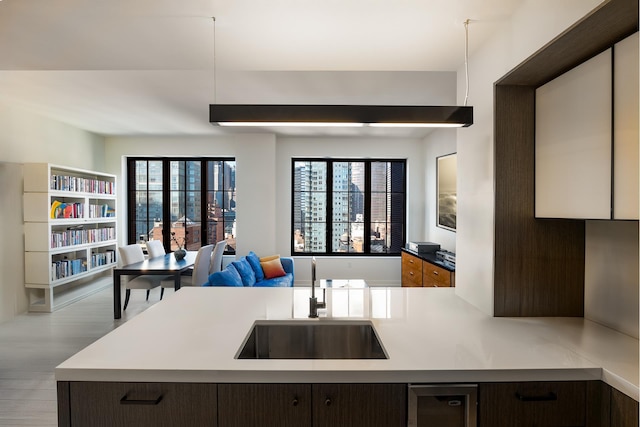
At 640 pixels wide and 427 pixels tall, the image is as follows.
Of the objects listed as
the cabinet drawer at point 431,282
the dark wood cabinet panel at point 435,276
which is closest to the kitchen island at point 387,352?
the dark wood cabinet panel at point 435,276

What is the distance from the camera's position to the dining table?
4102mm

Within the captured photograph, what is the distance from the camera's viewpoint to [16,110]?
14.4 ft

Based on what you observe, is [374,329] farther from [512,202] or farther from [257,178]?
[257,178]

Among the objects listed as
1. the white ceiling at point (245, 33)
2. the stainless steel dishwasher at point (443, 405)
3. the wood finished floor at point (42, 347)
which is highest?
the white ceiling at point (245, 33)

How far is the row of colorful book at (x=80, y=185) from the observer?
4.62m

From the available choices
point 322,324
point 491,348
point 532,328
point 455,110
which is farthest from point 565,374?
point 455,110

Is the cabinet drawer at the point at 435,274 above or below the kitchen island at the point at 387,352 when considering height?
below

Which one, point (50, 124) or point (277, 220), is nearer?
point (50, 124)

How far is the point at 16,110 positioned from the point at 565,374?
5.99 metres

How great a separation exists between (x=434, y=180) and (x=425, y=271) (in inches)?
68.4

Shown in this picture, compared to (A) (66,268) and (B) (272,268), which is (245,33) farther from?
(A) (66,268)

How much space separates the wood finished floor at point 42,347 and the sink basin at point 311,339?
2.95 ft

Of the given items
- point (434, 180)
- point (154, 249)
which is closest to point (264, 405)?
point (154, 249)

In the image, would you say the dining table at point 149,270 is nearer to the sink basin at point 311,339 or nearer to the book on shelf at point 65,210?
the book on shelf at point 65,210
